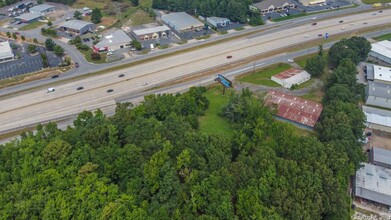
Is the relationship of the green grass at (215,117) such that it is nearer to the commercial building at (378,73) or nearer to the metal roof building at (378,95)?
the metal roof building at (378,95)

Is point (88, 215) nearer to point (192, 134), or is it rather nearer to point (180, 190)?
point (180, 190)

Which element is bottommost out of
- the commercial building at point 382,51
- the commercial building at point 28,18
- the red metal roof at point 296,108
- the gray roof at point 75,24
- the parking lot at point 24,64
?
the parking lot at point 24,64

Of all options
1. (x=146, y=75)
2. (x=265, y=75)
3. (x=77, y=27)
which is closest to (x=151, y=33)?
(x=146, y=75)

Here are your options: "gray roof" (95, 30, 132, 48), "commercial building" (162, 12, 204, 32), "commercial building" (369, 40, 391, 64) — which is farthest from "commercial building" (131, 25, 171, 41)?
"commercial building" (369, 40, 391, 64)

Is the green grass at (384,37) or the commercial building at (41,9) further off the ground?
the green grass at (384,37)

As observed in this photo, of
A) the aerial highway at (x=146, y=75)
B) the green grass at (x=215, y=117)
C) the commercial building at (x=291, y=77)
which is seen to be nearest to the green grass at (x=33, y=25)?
the aerial highway at (x=146, y=75)
